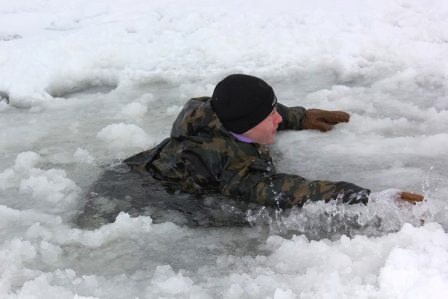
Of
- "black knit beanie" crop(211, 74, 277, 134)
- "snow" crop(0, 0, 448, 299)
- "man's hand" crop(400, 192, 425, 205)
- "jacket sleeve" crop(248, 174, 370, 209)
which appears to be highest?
"black knit beanie" crop(211, 74, 277, 134)

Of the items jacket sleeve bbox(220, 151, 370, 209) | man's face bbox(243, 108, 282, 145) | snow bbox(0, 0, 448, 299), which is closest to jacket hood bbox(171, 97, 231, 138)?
man's face bbox(243, 108, 282, 145)

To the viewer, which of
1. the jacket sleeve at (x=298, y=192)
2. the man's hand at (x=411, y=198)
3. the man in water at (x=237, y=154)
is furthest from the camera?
the man in water at (x=237, y=154)

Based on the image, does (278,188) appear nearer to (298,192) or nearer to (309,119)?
(298,192)

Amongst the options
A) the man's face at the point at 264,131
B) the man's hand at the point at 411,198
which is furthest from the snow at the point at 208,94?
the man's face at the point at 264,131

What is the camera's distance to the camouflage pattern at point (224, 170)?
303 centimetres

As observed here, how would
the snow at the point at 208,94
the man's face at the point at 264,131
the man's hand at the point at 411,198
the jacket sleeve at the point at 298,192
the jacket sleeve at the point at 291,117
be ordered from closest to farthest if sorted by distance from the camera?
the snow at the point at 208,94, the man's hand at the point at 411,198, the jacket sleeve at the point at 298,192, the man's face at the point at 264,131, the jacket sleeve at the point at 291,117

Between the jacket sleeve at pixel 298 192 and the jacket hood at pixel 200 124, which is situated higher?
the jacket hood at pixel 200 124

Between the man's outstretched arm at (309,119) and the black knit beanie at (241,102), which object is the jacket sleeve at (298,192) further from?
the man's outstretched arm at (309,119)

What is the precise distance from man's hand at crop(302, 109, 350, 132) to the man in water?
86cm

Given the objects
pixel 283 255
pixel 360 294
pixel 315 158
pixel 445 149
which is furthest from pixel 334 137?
pixel 360 294

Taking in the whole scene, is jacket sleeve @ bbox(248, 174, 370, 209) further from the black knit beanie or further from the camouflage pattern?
the black knit beanie

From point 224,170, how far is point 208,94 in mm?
1825

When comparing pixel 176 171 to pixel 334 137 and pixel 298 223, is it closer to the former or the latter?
pixel 298 223

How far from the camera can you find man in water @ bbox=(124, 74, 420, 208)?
306 cm
